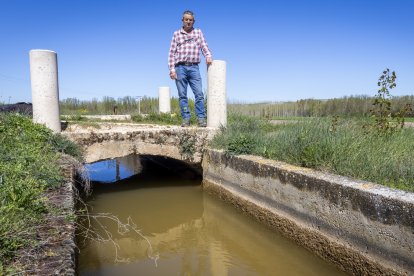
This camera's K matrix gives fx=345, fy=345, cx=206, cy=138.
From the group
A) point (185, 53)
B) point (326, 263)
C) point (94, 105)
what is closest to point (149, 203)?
point (185, 53)

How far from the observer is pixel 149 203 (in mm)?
6719

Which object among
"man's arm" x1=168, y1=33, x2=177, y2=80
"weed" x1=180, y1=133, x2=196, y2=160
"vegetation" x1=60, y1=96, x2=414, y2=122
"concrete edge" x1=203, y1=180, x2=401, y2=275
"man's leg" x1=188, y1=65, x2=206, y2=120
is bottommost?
"concrete edge" x1=203, y1=180, x2=401, y2=275

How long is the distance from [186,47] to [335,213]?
449 centimetres

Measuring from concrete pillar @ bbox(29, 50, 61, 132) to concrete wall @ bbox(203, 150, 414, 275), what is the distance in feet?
11.5

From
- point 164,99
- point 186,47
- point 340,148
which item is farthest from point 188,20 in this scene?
point 164,99

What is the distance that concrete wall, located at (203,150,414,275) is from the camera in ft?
10.5

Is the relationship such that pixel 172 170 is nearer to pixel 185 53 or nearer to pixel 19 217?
pixel 185 53

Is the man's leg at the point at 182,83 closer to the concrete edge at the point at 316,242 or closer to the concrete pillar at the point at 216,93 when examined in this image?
the concrete pillar at the point at 216,93

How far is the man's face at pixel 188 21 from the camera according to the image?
6.87 meters

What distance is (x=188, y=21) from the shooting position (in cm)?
689

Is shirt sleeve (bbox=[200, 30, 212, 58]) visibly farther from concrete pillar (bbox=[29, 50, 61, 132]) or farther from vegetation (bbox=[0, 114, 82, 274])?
vegetation (bbox=[0, 114, 82, 274])

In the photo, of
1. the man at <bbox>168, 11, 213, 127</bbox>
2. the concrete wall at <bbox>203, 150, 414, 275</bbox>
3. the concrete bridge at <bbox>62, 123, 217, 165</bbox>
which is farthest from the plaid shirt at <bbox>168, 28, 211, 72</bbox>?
the concrete wall at <bbox>203, 150, 414, 275</bbox>

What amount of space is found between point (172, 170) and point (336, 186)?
6.03m

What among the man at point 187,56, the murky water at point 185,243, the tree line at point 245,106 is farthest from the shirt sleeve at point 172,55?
the tree line at point 245,106
